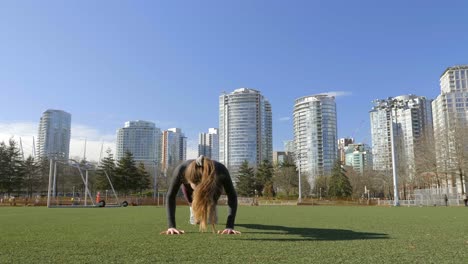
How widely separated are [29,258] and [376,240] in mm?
4247

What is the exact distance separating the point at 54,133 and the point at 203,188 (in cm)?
9984

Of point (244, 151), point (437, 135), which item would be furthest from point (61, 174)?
point (437, 135)

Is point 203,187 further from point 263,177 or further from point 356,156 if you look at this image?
point 356,156

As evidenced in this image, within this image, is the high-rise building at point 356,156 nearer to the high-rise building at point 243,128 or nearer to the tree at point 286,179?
the high-rise building at point 243,128

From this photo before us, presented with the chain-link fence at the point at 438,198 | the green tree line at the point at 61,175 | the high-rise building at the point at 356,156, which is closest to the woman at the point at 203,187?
the chain-link fence at the point at 438,198

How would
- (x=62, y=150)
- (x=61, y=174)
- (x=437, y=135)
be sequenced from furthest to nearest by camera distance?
(x=62, y=150)
(x=61, y=174)
(x=437, y=135)

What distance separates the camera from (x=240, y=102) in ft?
312

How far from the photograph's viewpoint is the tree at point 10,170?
180 ft

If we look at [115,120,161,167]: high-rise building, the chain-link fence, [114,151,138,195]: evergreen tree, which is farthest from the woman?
[115,120,161,167]: high-rise building

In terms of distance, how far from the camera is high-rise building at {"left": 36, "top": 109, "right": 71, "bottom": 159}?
92812mm

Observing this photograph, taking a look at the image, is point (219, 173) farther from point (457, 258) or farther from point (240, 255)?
point (457, 258)

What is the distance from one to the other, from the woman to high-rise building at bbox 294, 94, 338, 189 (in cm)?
7373

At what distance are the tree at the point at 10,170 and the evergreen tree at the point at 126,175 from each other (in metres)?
14.0

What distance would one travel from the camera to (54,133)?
94.4m
